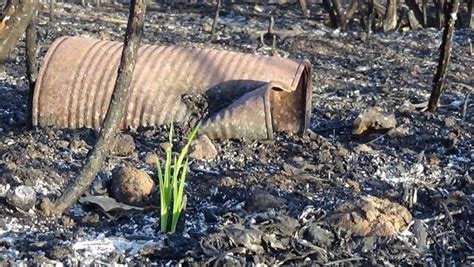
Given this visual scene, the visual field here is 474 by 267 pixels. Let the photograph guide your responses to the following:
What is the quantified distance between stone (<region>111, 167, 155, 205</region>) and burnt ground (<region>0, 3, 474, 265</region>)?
3.5 inches

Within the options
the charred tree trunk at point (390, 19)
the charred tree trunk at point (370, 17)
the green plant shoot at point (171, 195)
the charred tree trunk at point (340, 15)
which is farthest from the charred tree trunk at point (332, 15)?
the green plant shoot at point (171, 195)

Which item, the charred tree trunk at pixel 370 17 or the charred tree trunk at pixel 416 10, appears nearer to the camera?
the charred tree trunk at pixel 370 17

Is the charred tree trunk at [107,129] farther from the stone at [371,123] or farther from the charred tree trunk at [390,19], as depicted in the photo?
the charred tree trunk at [390,19]

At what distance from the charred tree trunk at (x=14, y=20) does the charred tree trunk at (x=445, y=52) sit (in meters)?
2.68

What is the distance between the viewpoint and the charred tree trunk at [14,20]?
4.20m

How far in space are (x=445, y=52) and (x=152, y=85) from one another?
1857 mm

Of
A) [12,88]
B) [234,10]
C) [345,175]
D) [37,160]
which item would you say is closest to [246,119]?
[345,175]

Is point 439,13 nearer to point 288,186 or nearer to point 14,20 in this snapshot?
point 288,186

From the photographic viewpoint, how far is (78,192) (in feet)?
12.6

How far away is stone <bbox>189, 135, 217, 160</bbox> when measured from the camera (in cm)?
477

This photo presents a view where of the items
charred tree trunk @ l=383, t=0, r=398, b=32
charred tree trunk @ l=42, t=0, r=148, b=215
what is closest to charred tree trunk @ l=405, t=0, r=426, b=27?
charred tree trunk @ l=383, t=0, r=398, b=32

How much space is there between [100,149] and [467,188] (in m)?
1.78

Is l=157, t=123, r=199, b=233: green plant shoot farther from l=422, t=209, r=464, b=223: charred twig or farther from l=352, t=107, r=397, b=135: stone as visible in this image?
l=352, t=107, r=397, b=135: stone

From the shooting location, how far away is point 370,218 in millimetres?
3797
